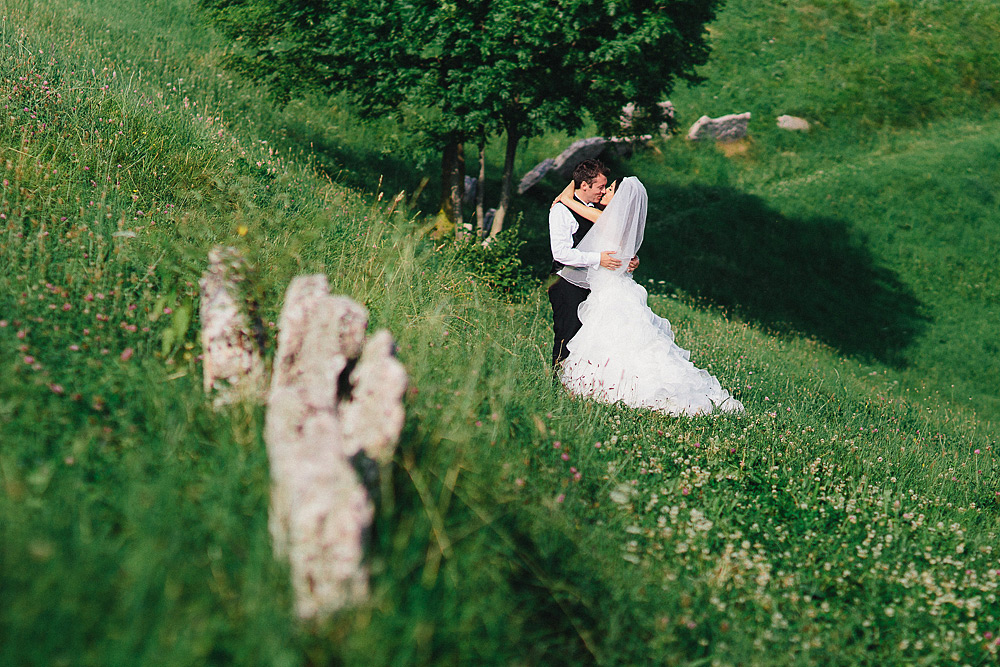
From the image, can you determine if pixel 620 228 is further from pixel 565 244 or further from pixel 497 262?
pixel 497 262

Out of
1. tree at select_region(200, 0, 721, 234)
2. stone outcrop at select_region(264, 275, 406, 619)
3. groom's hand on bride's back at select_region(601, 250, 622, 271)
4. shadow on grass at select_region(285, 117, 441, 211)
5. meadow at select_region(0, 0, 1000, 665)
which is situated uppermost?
tree at select_region(200, 0, 721, 234)

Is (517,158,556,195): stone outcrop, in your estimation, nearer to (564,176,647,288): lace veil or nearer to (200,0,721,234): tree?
(200,0,721,234): tree

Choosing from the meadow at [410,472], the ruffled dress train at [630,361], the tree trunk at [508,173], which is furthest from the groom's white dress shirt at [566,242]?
the tree trunk at [508,173]

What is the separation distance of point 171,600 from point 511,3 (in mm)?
9778

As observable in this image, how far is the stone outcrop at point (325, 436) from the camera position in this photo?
7.71ft

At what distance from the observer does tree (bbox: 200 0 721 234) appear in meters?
10.1

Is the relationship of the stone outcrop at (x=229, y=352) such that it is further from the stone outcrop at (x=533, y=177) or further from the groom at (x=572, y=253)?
the stone outcrop at (x=533, y=177)

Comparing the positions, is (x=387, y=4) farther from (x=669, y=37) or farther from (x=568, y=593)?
(x=568, y=593)

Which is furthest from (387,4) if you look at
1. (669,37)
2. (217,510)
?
(217,510)

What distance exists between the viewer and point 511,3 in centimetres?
988

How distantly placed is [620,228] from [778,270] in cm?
1331

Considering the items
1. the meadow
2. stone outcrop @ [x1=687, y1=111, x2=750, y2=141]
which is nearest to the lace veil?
the meadow

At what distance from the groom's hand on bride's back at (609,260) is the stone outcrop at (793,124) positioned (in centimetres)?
2211

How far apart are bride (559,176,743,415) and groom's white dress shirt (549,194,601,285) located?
0.13 m
